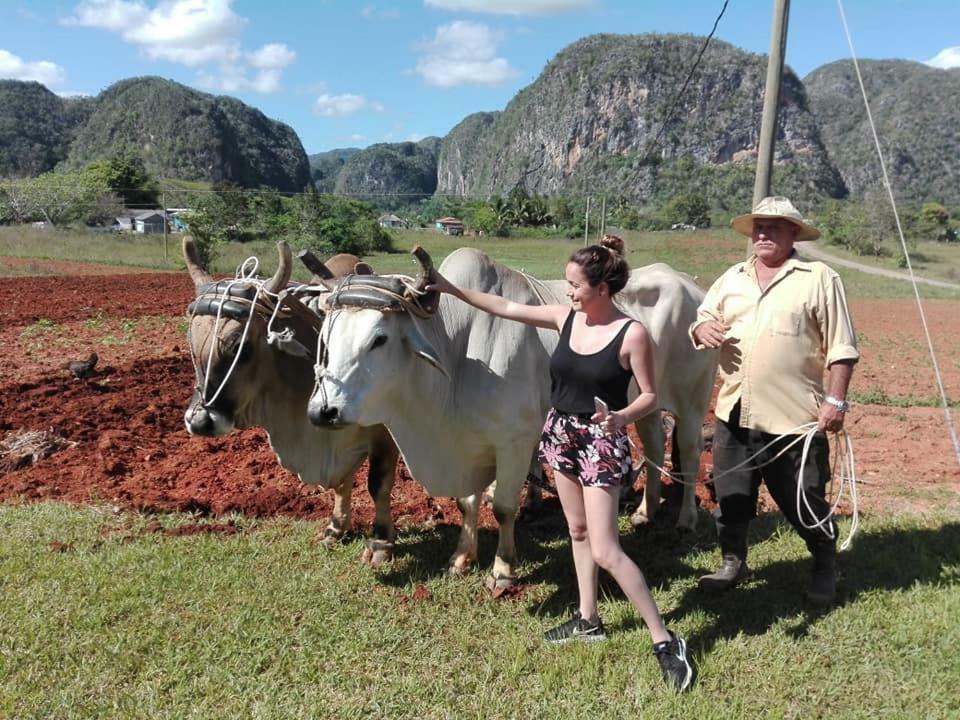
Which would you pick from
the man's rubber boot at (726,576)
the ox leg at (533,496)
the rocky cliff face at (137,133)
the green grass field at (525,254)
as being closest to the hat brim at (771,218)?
the man's rubber boot at (726,576)

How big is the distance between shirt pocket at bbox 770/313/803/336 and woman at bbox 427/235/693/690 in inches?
33.9

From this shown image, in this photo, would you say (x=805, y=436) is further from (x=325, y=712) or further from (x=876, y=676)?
(x=325, y=712)

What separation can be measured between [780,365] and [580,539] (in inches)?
52.2

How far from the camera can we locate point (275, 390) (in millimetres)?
4410

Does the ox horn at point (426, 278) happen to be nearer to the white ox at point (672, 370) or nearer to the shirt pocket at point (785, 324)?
the white ox at point (672, 370)

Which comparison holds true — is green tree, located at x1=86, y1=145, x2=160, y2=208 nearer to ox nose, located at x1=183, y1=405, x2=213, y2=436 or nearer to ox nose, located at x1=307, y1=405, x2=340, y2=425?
ox nose, located at x1=183, y1=405, x2=213, y2=436

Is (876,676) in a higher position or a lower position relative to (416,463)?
lower

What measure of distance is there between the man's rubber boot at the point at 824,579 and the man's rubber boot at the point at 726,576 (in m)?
0.40

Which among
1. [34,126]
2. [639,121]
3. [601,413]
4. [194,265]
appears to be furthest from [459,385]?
[639,121]

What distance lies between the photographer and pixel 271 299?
4184mm

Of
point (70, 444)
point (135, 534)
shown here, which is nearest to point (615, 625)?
point (135, 534)

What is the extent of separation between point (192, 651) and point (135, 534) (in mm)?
1598

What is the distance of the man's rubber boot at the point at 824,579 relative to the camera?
156 inches

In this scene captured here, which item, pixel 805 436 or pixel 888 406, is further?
pixel 888 406
